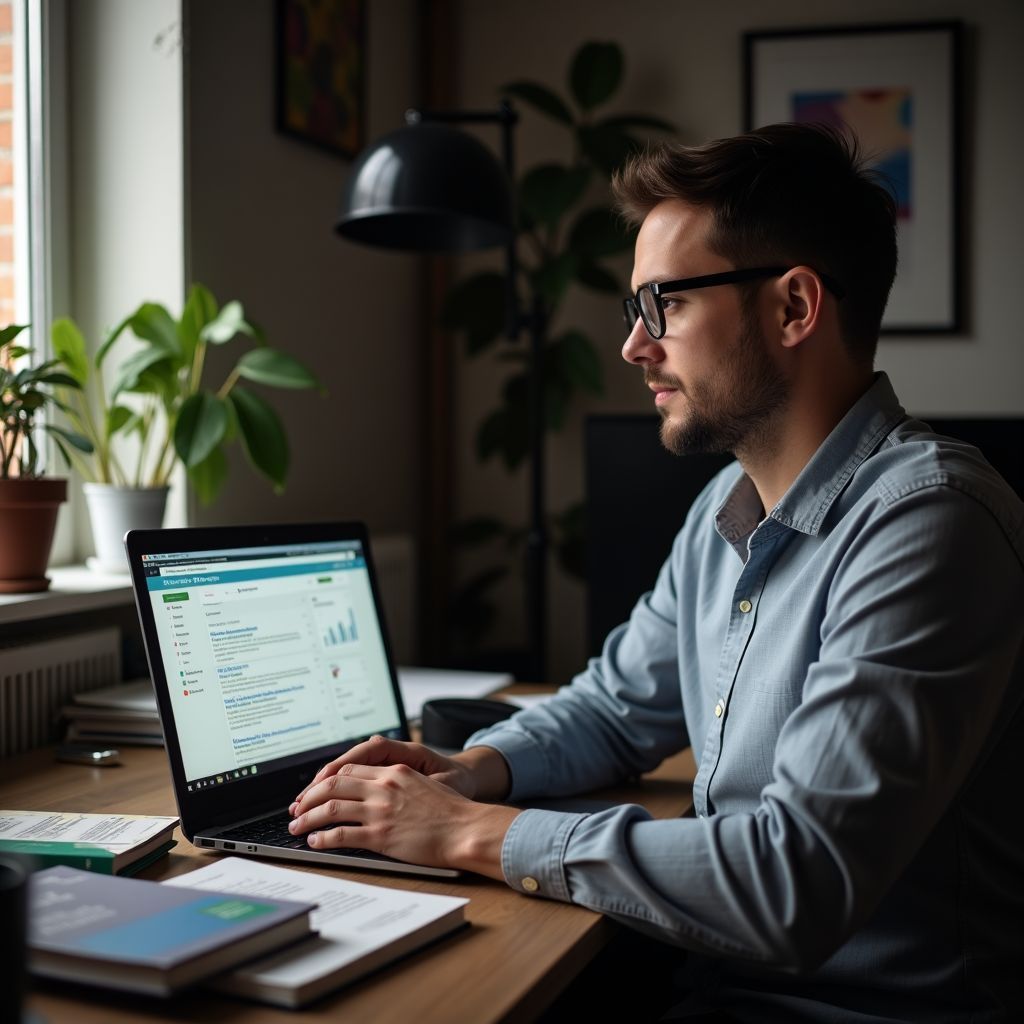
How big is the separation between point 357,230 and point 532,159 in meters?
1.27

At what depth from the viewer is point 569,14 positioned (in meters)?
3.07

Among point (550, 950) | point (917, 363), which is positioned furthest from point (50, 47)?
point (917, 363)

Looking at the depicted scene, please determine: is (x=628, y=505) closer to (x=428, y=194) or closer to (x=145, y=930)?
(x=428, y=194)

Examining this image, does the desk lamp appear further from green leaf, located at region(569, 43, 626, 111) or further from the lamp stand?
green leaf, located at region(569, 43, 626, 111)

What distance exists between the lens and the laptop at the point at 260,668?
113cm

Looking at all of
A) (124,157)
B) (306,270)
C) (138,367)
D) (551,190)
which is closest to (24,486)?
(138,367)

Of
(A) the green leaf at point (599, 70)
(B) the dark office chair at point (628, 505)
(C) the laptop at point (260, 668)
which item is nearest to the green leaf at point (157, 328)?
(C) the laptop at point (260, 668)

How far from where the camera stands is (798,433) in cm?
123

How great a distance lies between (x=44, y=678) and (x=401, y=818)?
0.74 metres

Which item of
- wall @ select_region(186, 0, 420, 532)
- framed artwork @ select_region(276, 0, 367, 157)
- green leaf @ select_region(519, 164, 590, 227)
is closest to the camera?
wall @ select_region(186, 0, 420, 532)

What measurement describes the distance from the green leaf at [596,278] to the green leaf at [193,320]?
1.26 m

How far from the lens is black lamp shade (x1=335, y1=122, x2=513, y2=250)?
180 centimetres

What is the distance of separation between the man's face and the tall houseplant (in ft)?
5.06

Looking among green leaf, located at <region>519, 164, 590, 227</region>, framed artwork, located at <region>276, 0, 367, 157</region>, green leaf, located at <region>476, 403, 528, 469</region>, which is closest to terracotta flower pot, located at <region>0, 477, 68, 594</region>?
framed artwork, located at <region>276, 0, 367, 157</region>
